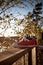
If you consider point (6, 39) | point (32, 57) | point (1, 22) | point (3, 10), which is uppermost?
point (3, 10)

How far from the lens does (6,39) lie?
94.3 inches

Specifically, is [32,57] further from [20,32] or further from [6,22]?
[6,22]

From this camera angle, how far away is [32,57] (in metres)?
2.54

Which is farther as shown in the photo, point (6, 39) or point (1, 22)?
point (6, 39)

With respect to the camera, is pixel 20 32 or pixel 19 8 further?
pixel 20 32

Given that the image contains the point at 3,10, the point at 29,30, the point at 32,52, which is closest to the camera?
the point at 3,10

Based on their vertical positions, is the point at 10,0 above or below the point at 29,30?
above

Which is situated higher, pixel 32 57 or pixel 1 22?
pixel 1 22

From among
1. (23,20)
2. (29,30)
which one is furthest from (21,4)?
(29,30)

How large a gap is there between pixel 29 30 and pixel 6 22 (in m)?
0.62

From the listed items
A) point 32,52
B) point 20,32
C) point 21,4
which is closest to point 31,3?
point 21,4

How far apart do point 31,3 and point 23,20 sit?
0.90ft

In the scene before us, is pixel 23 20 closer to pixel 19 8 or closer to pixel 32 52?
pixel 19 8

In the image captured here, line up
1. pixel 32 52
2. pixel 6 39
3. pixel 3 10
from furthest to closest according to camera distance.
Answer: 1. pixel 32 52
2. pixel 6 39
3. pixel 3 10
